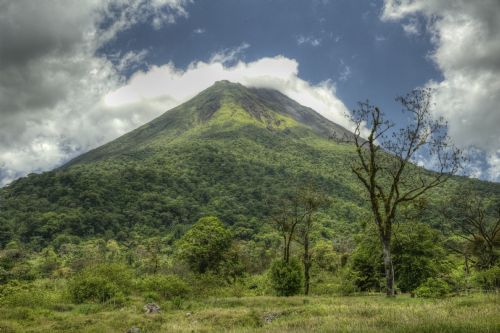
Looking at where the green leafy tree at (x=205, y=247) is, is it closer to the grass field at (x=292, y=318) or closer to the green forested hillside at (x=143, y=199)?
the grass field at (x=292, y=318)

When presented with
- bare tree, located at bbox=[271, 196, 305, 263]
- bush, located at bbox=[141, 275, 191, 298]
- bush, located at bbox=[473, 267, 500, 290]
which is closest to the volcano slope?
bare tree, located at bbox=[271, 196, 305, 263]

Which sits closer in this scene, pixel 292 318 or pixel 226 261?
pixel 292 318

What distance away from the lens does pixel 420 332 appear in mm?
10195

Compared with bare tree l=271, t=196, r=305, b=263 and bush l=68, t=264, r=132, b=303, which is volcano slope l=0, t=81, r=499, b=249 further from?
bush l=68, t=264, r=132, b=303

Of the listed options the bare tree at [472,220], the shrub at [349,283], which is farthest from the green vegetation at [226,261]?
the bare tree at [472,220]

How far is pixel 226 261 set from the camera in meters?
51.4

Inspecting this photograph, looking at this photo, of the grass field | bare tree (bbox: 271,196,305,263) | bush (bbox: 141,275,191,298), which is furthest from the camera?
bare tree (bbox: 271,196,305,263)

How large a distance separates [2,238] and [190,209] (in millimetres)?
67713

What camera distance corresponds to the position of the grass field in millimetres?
11461

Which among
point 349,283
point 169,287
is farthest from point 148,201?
point 349,283

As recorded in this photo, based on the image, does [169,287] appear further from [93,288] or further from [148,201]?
[148,201]

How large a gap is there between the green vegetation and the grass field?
4.2 inches

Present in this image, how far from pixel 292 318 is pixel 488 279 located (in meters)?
16.0

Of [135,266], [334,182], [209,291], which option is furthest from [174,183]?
[209,291]
